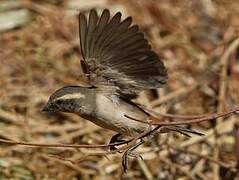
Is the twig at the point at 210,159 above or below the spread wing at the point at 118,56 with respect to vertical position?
below

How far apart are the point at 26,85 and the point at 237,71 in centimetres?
131

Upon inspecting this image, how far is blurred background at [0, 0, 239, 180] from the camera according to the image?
375 centimetres

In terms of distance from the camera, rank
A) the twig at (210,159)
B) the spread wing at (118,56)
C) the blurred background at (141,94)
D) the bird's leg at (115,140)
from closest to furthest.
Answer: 1. the spread wing at (118,56)
2. the bird's leg at (115,140)
3. the twig at (210,159)
4. the blurred background at (141,94)

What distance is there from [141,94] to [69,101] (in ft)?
5.14

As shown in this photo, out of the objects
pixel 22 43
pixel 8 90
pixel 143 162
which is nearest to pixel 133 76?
pixel 143 162

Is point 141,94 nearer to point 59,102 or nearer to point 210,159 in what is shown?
point 210,159

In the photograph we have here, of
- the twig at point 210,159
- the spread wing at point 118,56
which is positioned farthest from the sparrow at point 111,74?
the twig at point 210,159

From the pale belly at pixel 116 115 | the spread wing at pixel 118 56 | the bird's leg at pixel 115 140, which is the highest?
the spread wing at pixel 118 56

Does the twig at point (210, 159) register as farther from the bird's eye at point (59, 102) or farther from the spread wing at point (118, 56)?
the bird's eye at point (59, 102)

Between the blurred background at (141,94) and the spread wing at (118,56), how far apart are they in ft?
1.56

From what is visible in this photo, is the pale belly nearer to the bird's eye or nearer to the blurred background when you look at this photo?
the bird's eye

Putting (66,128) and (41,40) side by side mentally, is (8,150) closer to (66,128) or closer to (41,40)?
(66,128)

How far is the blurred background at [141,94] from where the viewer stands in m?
3.75

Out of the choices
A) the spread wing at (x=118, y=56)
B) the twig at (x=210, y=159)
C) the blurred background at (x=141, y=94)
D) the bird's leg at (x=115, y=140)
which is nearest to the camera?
the spread wing at (x=118, y=56)
